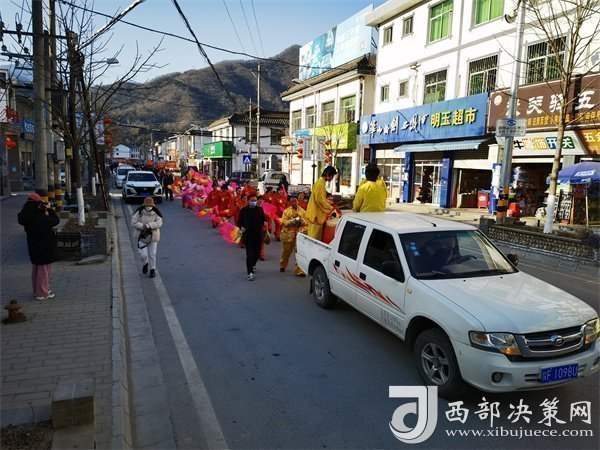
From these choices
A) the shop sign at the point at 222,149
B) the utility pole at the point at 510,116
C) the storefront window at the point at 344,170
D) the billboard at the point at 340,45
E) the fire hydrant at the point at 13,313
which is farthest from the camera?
the shop sign at the point at 222,149

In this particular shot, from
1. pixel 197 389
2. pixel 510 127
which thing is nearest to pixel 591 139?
pixel 510 127

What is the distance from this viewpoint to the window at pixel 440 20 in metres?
22.0

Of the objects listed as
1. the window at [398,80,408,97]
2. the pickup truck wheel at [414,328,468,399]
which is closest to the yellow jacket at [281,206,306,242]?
the pickup truck wheel at [414,328,468,399]

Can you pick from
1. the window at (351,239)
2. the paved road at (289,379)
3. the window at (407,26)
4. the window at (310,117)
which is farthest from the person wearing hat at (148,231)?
the window at (310,117)

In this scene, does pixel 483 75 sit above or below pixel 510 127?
above

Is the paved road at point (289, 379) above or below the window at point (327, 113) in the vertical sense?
below

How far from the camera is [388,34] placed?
88.7ft

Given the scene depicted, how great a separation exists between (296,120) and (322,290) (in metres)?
36.6

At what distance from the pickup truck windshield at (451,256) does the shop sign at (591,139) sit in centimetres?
1255

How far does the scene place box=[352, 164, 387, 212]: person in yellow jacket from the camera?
8070 millimetres

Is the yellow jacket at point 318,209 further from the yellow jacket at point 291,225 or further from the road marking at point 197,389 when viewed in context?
the road marking at point 197,389

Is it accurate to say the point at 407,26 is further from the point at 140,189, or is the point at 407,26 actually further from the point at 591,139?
the point at 140,189

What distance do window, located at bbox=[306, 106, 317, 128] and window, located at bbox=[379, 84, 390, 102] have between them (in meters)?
9.69

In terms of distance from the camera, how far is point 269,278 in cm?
879
